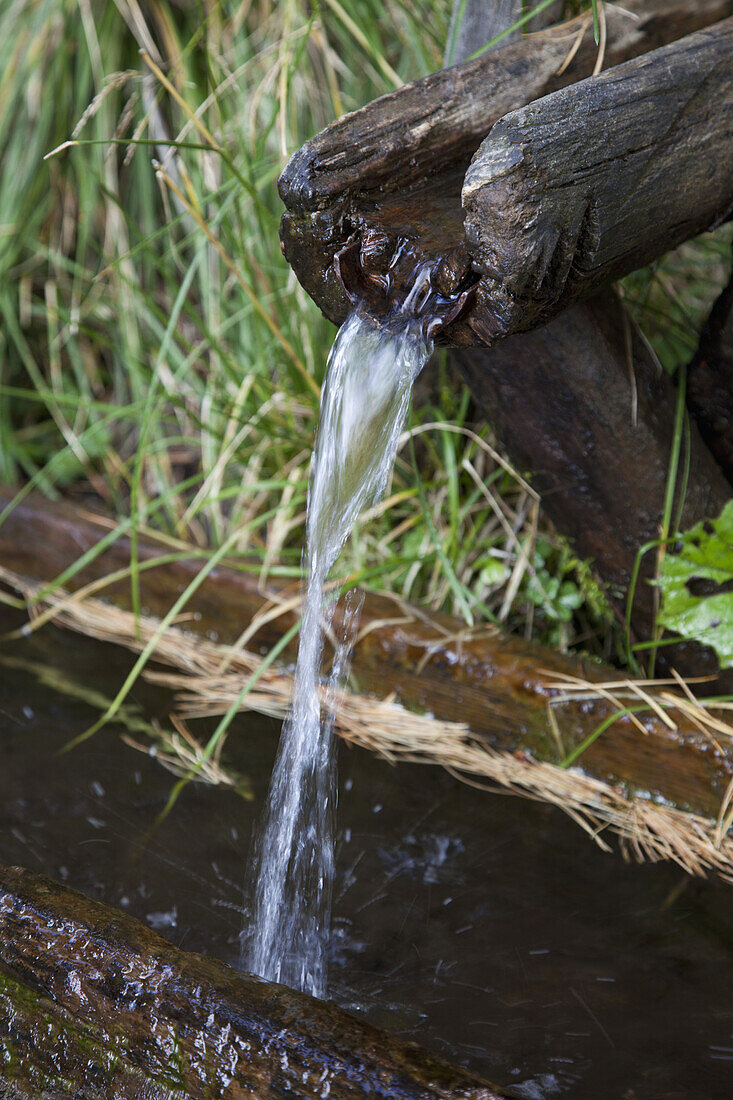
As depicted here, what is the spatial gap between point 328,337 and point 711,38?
128 cm

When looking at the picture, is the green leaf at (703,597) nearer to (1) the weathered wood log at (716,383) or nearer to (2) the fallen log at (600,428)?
(2) the fallen log at (600,428)

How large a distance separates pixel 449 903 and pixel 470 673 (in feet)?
1.64

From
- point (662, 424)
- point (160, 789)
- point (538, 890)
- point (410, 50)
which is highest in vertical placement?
point (410, 50)

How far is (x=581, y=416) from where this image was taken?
1.62 meters

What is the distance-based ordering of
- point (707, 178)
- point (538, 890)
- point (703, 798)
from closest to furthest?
point (707, 178), point (538, 890), point (703, 798)

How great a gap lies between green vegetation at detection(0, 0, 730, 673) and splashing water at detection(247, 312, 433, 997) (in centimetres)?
40

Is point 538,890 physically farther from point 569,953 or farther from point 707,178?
point 707,178

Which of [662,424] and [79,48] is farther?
[79,48]

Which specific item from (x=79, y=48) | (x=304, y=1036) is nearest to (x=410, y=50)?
(x=79, y=48)

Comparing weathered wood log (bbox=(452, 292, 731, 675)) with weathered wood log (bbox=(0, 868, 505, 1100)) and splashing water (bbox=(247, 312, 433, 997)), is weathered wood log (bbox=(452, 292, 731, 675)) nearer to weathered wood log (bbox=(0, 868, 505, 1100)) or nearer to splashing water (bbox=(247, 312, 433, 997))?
splashing water (bbox=(247, 312, 433, 997))

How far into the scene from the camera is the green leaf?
5.39 feet

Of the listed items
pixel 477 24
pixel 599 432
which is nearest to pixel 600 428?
pixel 599 432

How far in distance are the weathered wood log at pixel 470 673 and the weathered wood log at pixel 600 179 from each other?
2.62ft

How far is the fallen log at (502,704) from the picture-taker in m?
1.68
